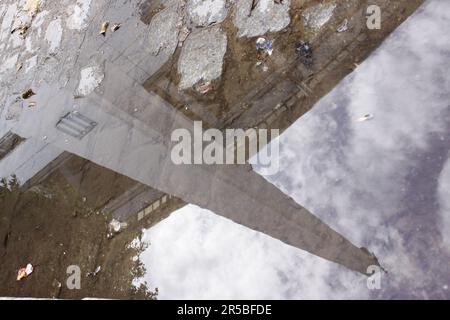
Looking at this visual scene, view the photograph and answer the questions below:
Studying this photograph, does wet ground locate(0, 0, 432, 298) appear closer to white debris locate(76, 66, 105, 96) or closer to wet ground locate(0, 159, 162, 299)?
wet ground locate(0, 159, 162, 299)

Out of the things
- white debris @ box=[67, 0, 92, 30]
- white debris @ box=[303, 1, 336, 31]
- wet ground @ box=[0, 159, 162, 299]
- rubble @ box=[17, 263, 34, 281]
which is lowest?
rubble @ box=[17, 263, 34, 281]

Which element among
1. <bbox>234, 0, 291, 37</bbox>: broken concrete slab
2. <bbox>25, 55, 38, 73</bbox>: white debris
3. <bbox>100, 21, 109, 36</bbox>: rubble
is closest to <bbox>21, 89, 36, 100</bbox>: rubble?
<bbox>25, 55, 38, 73</bbox>: white debris

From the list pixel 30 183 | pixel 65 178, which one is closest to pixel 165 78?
pixel 65 178

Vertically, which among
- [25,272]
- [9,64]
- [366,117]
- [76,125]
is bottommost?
[25,272]

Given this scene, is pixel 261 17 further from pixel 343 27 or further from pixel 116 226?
pixel 116 226

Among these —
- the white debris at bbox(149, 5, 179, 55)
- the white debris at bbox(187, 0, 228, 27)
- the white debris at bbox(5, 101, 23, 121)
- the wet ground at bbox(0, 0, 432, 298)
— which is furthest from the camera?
the white debris at bbox(5, 101, 23, 121)

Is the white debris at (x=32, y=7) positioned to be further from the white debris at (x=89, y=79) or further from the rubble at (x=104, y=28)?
the white debris at (x=89, y=79)

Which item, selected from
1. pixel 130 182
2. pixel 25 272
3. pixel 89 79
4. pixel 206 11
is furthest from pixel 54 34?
pixel 25 272
